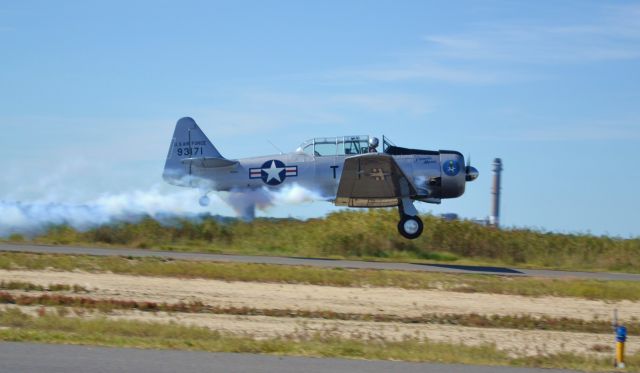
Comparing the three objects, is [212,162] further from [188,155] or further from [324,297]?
[324,297]

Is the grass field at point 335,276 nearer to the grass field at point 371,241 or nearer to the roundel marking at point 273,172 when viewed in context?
the roundel marking at point 273,172

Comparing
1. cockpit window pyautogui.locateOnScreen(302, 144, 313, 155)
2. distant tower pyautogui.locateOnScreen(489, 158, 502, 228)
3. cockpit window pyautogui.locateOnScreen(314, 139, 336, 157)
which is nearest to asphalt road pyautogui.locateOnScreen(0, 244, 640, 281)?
cockpit window pyautogui.locateOnScreen(314, 139, 336, 157)

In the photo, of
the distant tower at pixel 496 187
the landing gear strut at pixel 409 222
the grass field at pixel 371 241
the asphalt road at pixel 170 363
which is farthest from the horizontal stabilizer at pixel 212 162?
the distant tower at pixel 496 187

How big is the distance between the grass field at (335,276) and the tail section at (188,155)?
598 centimetres

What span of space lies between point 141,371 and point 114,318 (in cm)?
552

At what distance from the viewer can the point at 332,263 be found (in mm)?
23141

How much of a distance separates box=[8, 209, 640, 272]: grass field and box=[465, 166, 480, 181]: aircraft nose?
111 inches

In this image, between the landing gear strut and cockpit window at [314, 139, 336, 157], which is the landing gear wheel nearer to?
the landing gear strut

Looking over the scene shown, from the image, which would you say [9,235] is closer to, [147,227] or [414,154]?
[147,227]

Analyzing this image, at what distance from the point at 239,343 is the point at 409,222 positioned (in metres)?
15.2

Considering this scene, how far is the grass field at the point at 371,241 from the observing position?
2770cm

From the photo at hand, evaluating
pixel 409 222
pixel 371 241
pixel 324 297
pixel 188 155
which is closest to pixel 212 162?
pixel 188 155

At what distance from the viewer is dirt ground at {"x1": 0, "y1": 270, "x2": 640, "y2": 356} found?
13375mm

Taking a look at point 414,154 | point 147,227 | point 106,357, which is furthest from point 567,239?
point 106,357
